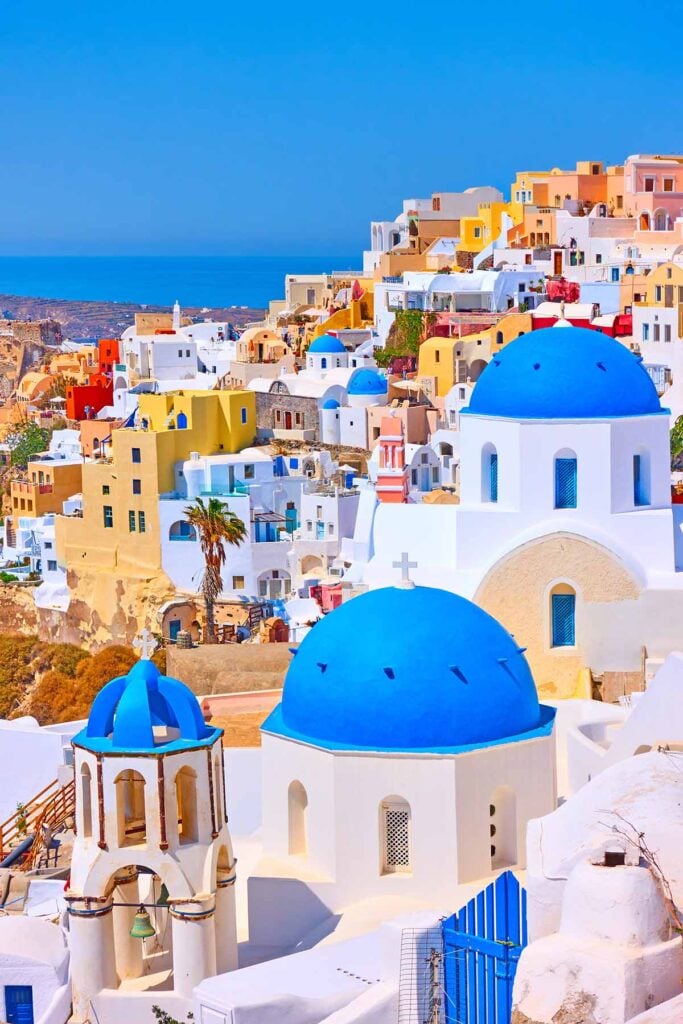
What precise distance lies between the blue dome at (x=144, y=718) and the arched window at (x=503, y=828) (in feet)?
8.80

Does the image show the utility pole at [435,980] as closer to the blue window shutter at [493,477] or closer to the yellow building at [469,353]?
the blue window shutter at [493,477]

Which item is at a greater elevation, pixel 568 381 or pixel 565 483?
pixel 568 381

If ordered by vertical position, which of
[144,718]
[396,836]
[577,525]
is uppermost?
[577,525]

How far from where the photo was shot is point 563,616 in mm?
21797

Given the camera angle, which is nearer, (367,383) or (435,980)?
(435,980)

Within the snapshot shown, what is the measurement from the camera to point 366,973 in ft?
46.0

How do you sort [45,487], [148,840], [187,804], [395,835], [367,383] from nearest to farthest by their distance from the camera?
[148,840], [187,804], [395,835], [45,487], [367,383]

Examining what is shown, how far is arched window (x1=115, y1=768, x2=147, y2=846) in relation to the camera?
1470cm

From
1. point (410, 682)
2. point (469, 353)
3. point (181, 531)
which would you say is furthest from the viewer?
point (469, 353)

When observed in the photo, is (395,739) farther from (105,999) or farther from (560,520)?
(560,520)

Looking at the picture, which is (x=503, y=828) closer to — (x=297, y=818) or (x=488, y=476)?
(x=297, y=818)

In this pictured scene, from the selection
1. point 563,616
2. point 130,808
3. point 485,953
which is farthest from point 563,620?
point 485,953

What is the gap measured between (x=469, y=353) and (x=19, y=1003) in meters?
37.2

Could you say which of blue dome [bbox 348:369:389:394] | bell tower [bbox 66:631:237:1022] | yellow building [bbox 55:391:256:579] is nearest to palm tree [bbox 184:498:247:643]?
yellow building [bbox 55:391:256:579]
